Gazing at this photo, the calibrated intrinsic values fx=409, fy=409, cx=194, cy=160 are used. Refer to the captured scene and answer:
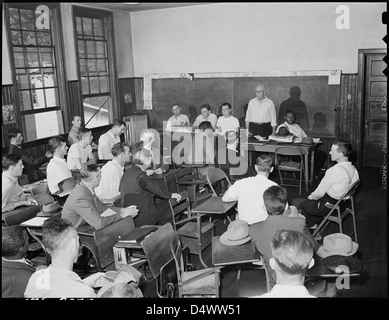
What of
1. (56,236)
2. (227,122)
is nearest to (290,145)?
(227,122)

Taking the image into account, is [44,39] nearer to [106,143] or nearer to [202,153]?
[106,143]

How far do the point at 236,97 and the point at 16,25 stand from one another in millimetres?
4625

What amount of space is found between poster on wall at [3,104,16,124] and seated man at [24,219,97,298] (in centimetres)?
501

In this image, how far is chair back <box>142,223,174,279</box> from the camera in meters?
3.27

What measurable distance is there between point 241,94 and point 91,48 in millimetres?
3493

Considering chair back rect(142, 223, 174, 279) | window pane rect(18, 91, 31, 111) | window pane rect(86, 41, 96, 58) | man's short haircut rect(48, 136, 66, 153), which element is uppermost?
window pane rect(86, 41, 96, 58)

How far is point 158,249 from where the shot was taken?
3396 millimetres

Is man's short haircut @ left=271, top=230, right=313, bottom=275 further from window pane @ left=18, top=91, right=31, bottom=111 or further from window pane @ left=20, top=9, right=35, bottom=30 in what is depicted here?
window pane @ left=20, top=9, right=35, bottom=30

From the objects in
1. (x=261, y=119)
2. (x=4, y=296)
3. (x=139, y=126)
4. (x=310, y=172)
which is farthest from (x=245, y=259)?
(x=139, y=126)

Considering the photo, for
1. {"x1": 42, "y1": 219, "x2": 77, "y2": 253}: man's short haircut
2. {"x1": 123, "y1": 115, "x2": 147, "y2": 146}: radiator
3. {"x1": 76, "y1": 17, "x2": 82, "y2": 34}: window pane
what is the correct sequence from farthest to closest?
1. {"x1": 123, "y1": 115, "x2": 147, "y2": 146}: radiator
2. {"x1": 76, "y1": 17, "x2": 82, "y2": 34}: window pane
3. {"x1": 42, "y1": 219, "x2": 77, "y2": 253}: man's short haircut

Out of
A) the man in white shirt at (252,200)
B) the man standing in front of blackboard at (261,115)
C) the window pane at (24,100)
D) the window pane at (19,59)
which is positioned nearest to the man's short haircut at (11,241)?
the man in white shirt at (252,200)

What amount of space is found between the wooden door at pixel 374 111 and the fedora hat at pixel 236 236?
212 inches

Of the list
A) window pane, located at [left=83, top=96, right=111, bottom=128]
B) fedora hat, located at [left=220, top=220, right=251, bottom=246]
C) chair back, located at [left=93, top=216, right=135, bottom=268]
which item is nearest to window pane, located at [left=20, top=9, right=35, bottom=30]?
window pane, located at [left=83, top=96, right=111, bottom=128]
